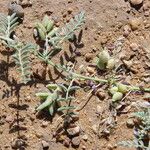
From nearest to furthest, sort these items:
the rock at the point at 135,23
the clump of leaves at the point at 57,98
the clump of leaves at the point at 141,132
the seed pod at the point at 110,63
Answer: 1. the clump of leaves at the point at 141,132
2. the clump of leaves at the point at 57,98
3. the seed pod at the point at 110,63
4. the rock at the point at 135,23

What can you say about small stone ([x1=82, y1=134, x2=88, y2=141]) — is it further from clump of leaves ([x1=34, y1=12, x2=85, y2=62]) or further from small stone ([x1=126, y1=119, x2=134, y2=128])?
clump of leaves ([x1=34, y1=12, x2=85, y2=62])

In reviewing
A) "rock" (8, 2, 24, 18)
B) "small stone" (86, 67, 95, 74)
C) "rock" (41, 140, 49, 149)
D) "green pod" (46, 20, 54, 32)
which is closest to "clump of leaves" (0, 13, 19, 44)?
"rock" (8, 2, 24, 18)

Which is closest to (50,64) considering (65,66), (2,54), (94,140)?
(65,66)

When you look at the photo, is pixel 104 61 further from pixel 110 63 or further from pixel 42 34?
pixel 42 34

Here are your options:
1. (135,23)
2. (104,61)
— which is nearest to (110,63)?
(104,61)

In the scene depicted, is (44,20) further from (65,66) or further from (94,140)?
(94,140)

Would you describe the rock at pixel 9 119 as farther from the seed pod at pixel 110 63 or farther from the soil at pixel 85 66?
the seed pod at pixel 110 63

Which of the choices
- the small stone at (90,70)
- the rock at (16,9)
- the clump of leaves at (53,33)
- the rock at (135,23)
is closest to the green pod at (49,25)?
the clump of leaves at (53,33)
